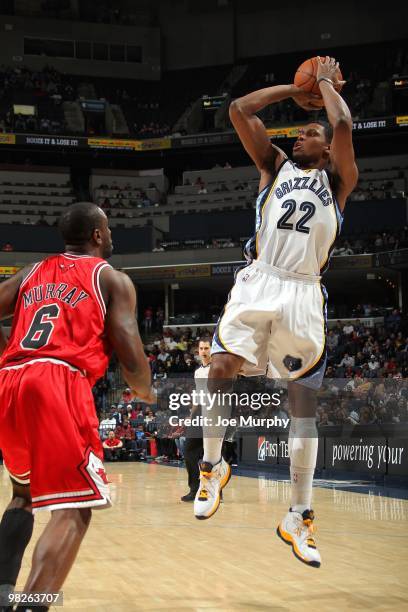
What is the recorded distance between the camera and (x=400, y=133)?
33.8 m

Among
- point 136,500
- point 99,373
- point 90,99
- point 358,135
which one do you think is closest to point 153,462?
point 136,500

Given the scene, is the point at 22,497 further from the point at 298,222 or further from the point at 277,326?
the point at 298,222

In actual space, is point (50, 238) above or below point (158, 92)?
below

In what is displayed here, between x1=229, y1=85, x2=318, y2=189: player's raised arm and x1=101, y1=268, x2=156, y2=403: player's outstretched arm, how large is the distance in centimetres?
205

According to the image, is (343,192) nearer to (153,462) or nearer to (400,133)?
(153,462)

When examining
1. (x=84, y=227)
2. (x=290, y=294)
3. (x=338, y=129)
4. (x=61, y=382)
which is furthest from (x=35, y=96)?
(x=61, y=382)

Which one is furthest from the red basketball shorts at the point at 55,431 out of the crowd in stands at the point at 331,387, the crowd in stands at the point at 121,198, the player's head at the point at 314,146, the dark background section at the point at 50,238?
the crowd in stands at the point at 121,198

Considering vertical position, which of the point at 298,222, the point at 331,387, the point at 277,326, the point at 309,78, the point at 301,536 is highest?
the point at 309,78

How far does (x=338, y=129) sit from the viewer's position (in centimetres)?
493

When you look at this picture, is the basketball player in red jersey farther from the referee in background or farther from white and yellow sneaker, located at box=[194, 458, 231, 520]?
the referee in background

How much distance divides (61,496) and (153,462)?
56.6 ft

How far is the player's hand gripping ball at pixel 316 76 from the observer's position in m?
5.11

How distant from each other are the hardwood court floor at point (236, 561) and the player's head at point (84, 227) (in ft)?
7.49

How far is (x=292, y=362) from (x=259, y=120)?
166 cm
